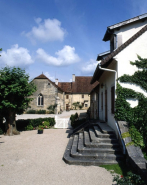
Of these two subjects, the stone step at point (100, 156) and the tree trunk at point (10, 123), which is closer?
the stone step at point (100, 156)

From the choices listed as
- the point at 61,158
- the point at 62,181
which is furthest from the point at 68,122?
the point at 62,181

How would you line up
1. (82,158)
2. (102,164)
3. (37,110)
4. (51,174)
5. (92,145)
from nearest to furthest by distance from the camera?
(51,174)
(102,164)
(82,158)
(92,145)
(37,110)

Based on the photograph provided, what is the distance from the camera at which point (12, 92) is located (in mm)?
12234

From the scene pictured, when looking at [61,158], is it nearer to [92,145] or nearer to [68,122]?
[92,145]

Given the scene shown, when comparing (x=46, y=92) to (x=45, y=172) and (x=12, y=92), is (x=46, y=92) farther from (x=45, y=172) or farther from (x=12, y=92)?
(x=45, y=172)

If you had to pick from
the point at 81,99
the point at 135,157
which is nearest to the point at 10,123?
the point at 135,157

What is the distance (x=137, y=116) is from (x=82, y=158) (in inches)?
120

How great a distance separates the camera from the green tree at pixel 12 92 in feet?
39.7

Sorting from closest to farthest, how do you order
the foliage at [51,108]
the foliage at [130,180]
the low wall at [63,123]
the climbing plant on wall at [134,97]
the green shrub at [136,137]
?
the foliage at [130,180] → the green shrub at [136,137] → the climbing plant on wall at [134,97] → the low wall at [63,123] → the foliage at [51,108]

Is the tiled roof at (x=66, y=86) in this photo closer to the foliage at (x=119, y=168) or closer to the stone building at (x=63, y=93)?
the stone building at (x=63, y=93)

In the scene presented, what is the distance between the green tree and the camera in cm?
1210

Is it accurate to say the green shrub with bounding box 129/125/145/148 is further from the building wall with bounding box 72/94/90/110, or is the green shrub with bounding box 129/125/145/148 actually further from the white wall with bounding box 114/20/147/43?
the building wall with bounding box 72/94/90/110

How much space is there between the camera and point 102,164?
239 inches

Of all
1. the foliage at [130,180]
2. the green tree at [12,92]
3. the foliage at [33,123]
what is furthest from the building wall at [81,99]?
the foliage at [130,180]
